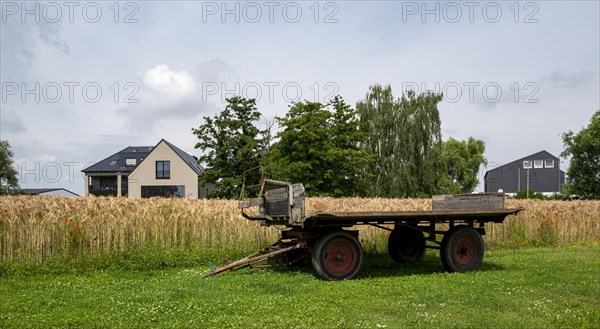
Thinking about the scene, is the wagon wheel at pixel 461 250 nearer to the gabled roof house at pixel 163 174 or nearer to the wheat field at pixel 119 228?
the wheat field at pixel 119 228

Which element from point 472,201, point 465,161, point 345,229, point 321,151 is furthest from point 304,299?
point 465,161

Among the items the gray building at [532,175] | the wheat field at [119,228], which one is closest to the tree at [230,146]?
the wheat field at [119,228]

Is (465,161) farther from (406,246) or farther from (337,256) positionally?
(337,256)

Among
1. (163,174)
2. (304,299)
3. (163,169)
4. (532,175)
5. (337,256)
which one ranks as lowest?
(304,299)

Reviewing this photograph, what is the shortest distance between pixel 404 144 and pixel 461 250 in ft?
127

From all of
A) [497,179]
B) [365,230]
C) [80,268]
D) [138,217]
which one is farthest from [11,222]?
[497,179]

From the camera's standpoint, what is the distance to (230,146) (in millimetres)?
53125

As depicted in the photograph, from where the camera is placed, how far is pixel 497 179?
3578 inches

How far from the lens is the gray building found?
86188mm

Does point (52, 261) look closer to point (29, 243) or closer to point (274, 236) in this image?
point (29, 243)

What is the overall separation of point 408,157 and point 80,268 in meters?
41.5

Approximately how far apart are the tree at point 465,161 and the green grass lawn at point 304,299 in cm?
7330

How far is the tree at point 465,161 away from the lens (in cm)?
8406

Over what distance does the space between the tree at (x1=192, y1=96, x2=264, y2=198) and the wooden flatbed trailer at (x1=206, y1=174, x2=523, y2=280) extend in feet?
126
